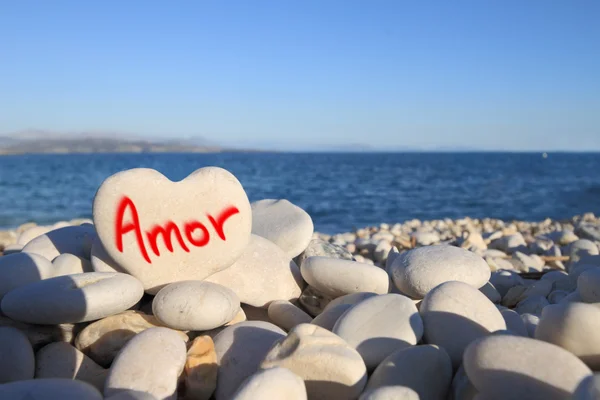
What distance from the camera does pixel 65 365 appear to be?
2.10 m

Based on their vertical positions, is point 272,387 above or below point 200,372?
above

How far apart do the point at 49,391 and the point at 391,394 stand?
1.01 m

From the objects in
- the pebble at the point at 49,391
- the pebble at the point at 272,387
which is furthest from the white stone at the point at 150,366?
the pebble at the point at 272,387

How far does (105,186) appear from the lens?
8.00 ft

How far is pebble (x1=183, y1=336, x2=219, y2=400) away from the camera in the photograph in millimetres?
1933

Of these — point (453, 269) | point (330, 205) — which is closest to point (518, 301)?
point (453, 269)

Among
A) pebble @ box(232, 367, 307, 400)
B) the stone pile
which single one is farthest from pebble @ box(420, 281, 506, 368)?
pebble @ box(232, 367, 307, 400)

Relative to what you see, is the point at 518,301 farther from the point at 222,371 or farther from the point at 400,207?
the point at 400,207

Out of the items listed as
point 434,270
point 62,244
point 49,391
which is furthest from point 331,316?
point 62,244

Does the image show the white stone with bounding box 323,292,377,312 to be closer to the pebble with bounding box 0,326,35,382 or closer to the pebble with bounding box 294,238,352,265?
the pebble with bounding box 294,238,352,265

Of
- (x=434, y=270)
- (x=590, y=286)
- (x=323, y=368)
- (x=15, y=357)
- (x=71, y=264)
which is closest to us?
(x=323, y=368)

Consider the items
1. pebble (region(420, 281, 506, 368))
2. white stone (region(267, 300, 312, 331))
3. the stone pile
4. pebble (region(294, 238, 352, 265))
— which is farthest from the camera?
pebble (region(294, 238, 352, 265))

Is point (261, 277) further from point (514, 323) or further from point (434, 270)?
point (514, 323)

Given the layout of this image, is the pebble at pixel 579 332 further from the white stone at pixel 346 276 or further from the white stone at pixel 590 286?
the white stone at pixel 346 276
